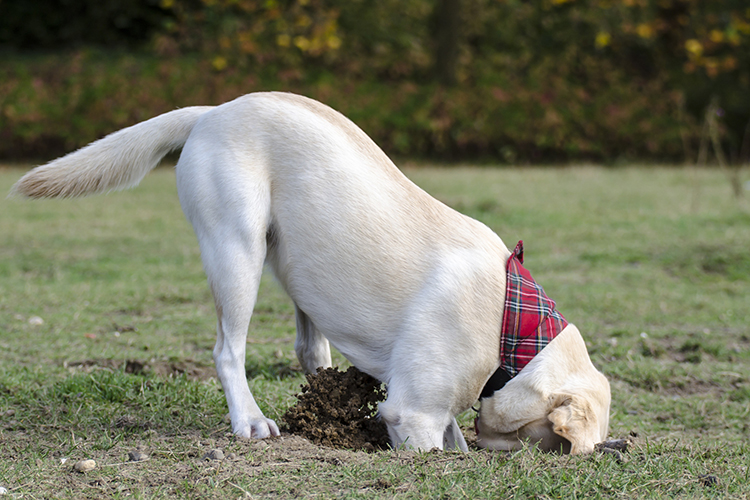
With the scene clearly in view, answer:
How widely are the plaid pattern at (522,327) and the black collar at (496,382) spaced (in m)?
0.02

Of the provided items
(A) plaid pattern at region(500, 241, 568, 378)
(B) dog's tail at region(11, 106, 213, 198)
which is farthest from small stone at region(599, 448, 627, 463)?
(B) dog's tail at region(11, 106, 213, 198)

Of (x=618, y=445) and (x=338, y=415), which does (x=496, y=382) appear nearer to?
(x=618, y=445)

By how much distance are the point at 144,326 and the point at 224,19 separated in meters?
12.4

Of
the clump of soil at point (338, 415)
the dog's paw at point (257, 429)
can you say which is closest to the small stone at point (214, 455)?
the dog's paw at point (257, 429)

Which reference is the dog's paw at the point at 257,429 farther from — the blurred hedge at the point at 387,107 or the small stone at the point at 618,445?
the blurred hedge at the point at 387,107

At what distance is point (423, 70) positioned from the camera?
53.7 feet

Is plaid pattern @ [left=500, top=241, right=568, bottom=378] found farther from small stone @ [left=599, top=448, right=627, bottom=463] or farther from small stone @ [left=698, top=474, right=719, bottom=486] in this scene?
small stone @ [left=698, top=474, right=719, bottom=486]

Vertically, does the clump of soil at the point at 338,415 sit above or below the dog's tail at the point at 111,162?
below

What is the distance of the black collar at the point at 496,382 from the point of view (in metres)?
2.97

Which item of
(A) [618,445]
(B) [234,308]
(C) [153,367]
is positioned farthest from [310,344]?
(A) [618,445]

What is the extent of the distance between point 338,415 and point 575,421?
900 millimetres

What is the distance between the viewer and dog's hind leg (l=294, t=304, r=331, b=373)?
357 centimetres

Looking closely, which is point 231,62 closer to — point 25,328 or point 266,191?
point 25,328

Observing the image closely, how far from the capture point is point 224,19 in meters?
16.2
